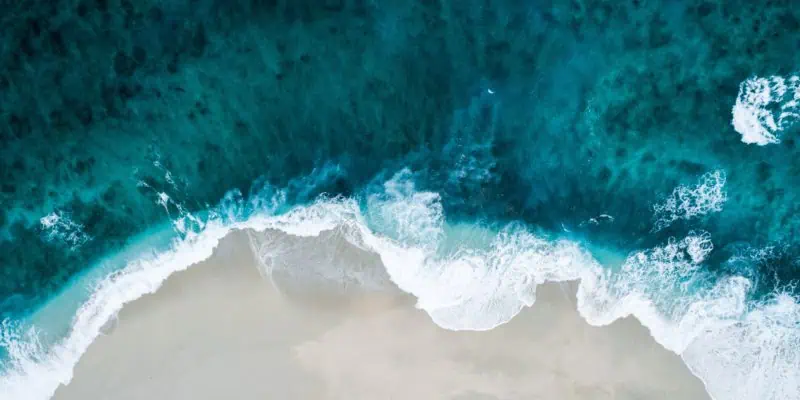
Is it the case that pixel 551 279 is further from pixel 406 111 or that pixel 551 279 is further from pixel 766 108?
pixel 766 108

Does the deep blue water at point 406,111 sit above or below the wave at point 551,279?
above

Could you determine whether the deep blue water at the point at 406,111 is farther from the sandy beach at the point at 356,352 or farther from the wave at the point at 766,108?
the sandy beach at the point at 356,352

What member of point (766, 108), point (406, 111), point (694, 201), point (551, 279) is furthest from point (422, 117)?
point (766, 108)

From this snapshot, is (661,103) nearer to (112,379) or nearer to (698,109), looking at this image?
(698,109)

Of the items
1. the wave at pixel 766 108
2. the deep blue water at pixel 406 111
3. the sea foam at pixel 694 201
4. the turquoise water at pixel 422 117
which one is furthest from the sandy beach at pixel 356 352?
the wave at pixel 766 108

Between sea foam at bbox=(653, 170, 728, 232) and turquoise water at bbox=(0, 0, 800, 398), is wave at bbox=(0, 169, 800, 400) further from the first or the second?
sea foam at bbox=(653, 170, 728, 232)

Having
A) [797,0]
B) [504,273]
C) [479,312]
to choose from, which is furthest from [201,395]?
[797,0]

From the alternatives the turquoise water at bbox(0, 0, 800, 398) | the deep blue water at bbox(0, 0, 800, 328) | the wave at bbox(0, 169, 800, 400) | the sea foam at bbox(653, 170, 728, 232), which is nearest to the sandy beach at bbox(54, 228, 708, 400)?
the wave at bbox(0, 169, 800, 400)
